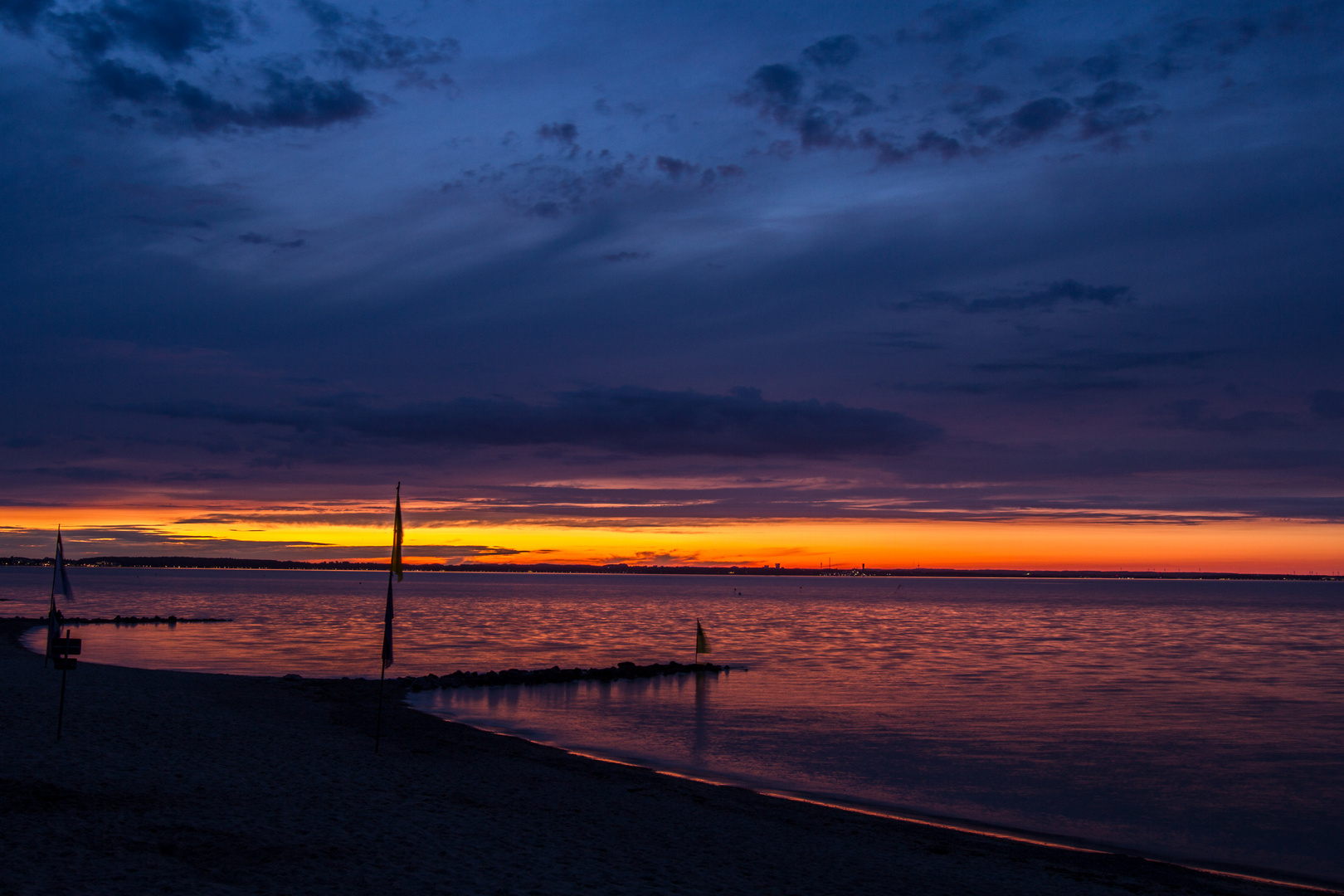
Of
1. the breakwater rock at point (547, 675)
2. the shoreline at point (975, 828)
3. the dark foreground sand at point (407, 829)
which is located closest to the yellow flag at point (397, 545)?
the dark foreground sand at point (407, 829)

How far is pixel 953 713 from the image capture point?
36750 mm

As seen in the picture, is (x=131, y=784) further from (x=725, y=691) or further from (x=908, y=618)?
(x=908, y=618)

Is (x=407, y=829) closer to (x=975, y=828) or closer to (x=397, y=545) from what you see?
(x=397, y=545)

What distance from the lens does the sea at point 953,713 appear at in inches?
851

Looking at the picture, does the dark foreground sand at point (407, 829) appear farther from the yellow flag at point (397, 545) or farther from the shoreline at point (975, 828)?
the yellow flag at point (397, 545)

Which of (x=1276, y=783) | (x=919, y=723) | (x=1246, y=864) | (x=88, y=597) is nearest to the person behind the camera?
(x=1246, y=864)

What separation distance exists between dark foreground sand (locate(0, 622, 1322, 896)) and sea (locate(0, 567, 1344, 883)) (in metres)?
3.35

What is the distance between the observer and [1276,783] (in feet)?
81.6

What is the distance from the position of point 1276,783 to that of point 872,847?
15343mm

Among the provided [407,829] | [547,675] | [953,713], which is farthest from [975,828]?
[547,675]

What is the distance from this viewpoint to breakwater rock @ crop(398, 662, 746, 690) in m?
40.7

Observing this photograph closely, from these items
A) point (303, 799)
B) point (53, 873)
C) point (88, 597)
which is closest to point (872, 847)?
point (303, 799)

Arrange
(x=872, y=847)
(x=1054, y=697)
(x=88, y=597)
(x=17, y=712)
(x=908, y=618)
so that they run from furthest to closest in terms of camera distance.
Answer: (x=88, y=597), (x=908, y=618), (x=1054, y=697), (x=17, y=712), (x=872, y=847)

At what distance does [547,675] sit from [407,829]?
3149 centimetres
